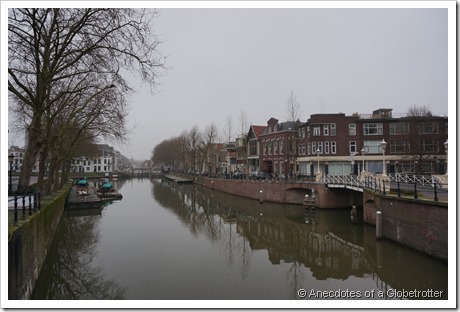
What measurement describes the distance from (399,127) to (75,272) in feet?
136

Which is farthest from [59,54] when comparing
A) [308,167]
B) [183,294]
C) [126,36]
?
[308,167]

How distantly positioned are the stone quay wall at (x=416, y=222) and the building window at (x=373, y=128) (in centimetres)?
2440

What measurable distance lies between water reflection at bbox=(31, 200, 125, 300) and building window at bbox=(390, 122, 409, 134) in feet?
125

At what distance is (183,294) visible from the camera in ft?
34.5

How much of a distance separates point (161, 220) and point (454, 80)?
2239 centimetres

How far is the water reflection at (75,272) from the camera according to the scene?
11.3 meters

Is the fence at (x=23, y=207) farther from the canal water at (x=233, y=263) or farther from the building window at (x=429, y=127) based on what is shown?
the building window at (x=429, y=127)

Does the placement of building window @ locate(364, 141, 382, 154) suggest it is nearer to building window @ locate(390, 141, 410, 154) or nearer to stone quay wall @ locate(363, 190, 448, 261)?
building window @ locate(390, 141, 410, 154)

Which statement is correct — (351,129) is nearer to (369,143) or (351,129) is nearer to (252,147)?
(369,143)

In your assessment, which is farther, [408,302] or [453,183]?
[453,183]

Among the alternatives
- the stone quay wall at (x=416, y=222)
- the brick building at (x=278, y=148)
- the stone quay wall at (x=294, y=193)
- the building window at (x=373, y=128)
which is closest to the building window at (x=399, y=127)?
the building window at (x=373, y=128)

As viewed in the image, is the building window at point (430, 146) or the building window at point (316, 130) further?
the building window at point (316, 130)

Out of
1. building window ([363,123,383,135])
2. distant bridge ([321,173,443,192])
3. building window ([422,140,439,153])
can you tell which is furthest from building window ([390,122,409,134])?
distant bridge ([321,173,443,192])

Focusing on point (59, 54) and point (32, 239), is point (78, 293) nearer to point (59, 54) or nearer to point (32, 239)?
point (32, 239)
